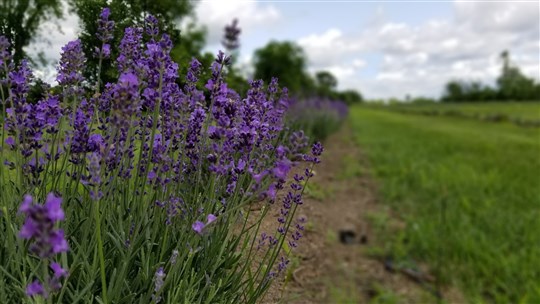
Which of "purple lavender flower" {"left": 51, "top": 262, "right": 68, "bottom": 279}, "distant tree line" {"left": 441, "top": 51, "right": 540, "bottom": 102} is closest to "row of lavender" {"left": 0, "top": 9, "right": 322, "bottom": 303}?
"purple lavender flower" {"left": 51, "top": 262, "right": 68, "bottom": 279}

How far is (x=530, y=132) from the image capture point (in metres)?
23.4

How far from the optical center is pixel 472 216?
7902mm

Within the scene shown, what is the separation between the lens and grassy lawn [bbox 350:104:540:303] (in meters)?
5.93

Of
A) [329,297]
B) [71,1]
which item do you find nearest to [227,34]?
[71,1]

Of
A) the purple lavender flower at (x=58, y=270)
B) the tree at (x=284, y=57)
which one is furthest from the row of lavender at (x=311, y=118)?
A: the tree at (x=284, y=57)

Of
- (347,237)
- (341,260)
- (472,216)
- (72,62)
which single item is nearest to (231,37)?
(72,62)

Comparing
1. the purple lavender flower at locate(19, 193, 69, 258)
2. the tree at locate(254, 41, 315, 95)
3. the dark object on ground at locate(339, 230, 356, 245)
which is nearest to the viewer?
the purple lavender flower at locate(19, 193, 69, 258)

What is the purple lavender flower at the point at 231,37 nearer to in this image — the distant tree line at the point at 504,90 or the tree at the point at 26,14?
the tree at the point at 26,14

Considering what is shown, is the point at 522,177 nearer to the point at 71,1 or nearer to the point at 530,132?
the point at 71,1

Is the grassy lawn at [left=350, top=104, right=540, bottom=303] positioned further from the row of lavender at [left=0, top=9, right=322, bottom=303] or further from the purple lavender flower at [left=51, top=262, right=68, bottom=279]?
the purple lavender flower at [left=51, top=262, right=68, bottom=279]

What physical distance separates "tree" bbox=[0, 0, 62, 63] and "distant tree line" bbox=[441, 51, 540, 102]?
81.1 metres

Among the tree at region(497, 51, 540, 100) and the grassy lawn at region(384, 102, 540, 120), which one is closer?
the grassy lawn at region(384, 102, 540, 120)

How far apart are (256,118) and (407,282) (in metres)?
5.00

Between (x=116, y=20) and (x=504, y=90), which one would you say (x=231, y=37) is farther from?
(x=504, y=90)
